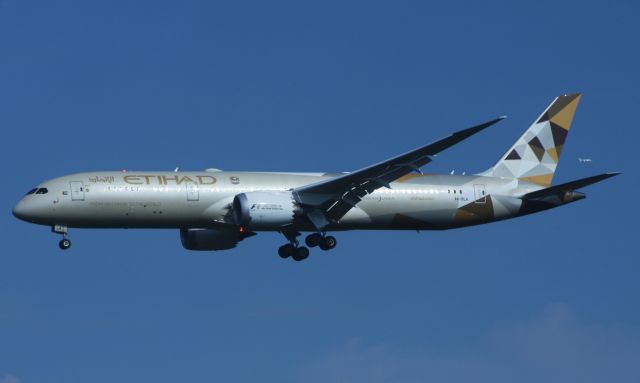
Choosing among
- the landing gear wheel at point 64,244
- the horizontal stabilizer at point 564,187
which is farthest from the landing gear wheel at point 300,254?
the horizontal stabilizer at point 564,187

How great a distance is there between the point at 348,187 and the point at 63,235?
43.4 feet

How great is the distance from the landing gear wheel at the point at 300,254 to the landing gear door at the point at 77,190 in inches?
434

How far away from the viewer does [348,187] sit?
63375 millimetres

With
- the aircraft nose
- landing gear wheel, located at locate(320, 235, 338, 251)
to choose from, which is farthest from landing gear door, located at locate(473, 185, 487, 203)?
the aircraft nose

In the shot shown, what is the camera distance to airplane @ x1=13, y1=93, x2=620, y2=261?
61844mm

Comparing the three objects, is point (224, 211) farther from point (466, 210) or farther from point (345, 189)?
point (466, 210)

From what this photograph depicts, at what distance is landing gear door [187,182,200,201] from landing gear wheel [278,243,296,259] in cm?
Result: 653

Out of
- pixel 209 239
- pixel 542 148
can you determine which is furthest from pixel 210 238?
pixel 542 148

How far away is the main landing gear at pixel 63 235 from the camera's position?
62656mm

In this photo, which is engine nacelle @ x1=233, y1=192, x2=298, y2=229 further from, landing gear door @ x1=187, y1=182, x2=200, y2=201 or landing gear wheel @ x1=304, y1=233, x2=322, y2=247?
landing gear wheel @ x1=304, y1=233, x2=322, y2=247

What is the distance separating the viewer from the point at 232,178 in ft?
210

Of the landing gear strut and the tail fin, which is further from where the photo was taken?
the tail fin

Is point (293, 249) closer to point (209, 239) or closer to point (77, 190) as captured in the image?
point (209, 239)

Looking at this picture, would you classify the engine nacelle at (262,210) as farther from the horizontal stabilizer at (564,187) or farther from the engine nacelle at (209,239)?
the horizontal stabilizer at (564,187)
